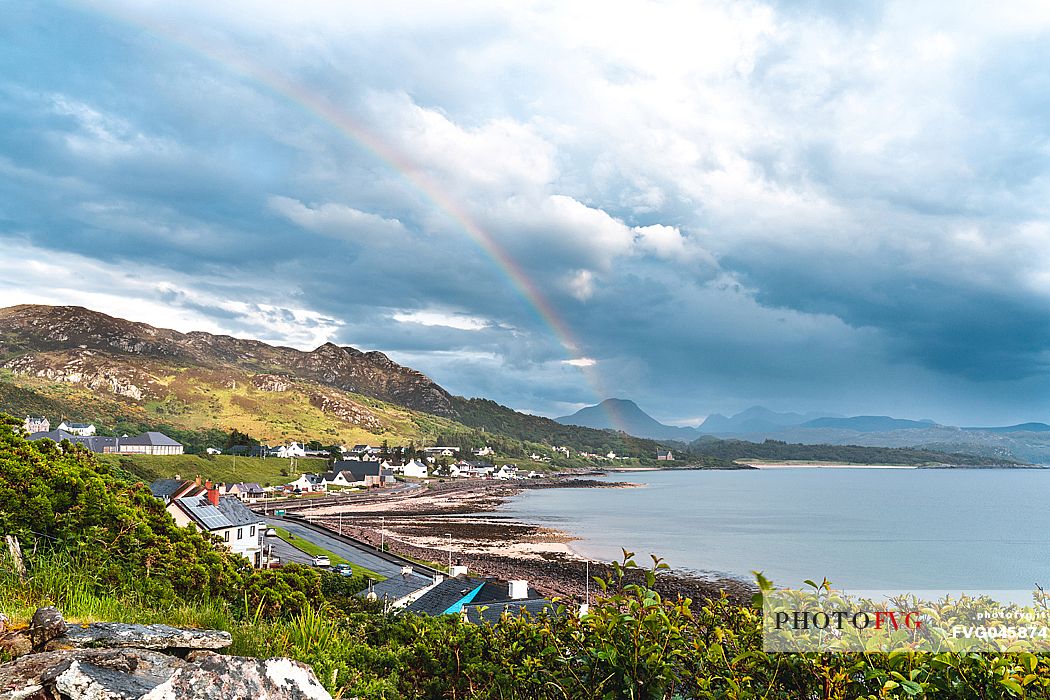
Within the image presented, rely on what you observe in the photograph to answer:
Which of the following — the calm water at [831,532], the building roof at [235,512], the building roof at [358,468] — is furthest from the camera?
the building roof at [358,468]

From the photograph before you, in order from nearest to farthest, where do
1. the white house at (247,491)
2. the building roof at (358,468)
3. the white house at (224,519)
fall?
the white house at (224,519), the white house at (247,491), the building roof at (358,468)

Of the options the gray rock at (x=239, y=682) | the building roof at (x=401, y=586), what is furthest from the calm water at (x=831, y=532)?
the gray rock at (x=239, y=682)

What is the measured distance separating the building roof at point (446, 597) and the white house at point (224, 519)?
28.6 feet

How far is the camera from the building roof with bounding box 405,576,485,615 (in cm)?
2265

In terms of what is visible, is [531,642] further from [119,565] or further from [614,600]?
[119,565]

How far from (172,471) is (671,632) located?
323ft

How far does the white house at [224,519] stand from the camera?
97.2ft

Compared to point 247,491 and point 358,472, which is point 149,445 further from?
point 358,472

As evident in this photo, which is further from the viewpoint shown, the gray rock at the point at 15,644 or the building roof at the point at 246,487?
the building roof at the point at 246,487

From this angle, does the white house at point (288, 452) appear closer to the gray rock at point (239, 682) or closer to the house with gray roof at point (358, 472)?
the house with gray roof at point (358, 472)

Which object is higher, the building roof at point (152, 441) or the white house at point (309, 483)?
the building roof at point (152, 441)

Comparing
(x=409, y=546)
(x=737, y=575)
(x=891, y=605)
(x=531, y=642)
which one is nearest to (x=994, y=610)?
(x=891, y=605)

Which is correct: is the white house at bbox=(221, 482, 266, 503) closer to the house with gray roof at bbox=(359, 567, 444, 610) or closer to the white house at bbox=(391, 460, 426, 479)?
the house with gray roof at bbox=(359, 567, 444, 610)

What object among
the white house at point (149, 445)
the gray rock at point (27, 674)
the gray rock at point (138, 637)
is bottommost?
the white house at point (149, 445)
